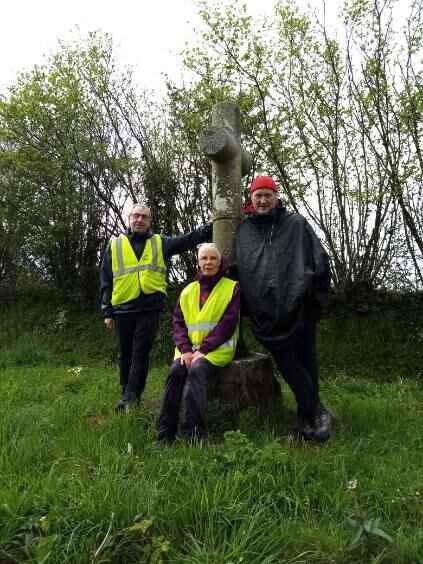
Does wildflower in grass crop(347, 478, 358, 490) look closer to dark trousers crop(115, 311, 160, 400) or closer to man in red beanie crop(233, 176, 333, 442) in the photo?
man in red beanie crop(233, 176, 333, 442)

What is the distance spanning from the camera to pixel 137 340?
4.19 meters

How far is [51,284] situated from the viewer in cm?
1165

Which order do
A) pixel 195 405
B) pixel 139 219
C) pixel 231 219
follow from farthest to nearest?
pixel 139 219, pixel 231 219, pixel 195 405

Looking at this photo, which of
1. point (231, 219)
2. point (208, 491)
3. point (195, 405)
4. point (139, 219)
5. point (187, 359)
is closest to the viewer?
point (208, 491)

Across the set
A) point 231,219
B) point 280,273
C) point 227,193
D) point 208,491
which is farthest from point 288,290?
point 208,491

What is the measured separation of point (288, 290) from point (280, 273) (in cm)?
16

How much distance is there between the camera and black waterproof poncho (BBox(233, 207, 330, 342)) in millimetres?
3428

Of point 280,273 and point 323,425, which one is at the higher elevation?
point 280,273

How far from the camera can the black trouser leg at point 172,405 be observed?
3.31 metres

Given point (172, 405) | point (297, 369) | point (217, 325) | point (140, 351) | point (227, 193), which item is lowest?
point (172, 405)

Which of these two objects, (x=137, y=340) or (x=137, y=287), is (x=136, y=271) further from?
(x=137, y=340)

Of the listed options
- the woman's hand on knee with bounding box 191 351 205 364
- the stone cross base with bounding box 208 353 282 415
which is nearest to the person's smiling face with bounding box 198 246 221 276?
the woman's hand on knee with bounding box 191 351 205 364

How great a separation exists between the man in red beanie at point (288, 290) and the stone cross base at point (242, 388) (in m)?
0.31

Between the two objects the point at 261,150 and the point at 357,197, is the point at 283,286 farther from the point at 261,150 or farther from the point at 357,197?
the point at 261,150
